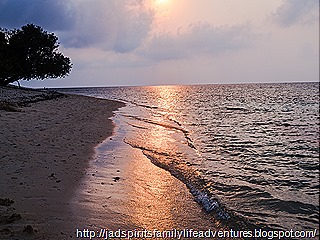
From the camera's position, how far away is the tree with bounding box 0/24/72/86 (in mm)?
50188

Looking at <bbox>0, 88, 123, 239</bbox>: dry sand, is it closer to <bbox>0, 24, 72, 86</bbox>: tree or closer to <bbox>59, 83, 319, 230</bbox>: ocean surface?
<bbox>59, 83, 319, 230</bbox>: ocean surface

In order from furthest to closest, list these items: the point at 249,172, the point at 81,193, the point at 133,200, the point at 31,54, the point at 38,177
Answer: the point at 31,54 < the point at 249,172 < the point at 38,177 < the point at 81,193 < the point at 133,200

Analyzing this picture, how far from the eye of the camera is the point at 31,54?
53.1 meters

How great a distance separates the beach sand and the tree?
43.3m

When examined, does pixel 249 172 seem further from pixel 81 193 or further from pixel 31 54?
pixel 31 54

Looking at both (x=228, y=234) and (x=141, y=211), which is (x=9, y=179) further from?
(x=228, y=234)

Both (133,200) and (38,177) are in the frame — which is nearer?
(133,200)

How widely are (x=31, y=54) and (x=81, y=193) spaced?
5255cm

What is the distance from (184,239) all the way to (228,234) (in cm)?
91

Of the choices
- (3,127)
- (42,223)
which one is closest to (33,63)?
(3,127)

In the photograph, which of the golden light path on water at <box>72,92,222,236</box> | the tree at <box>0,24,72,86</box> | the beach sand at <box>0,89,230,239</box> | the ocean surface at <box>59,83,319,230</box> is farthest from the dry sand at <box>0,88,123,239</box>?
the tree at <box>0,24,72,86</box>

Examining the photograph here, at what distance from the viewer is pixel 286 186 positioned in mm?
7805

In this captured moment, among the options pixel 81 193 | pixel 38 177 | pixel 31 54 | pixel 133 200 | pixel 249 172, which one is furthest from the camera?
pixel 31 54

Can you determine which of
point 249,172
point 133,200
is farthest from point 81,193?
point 249,172
